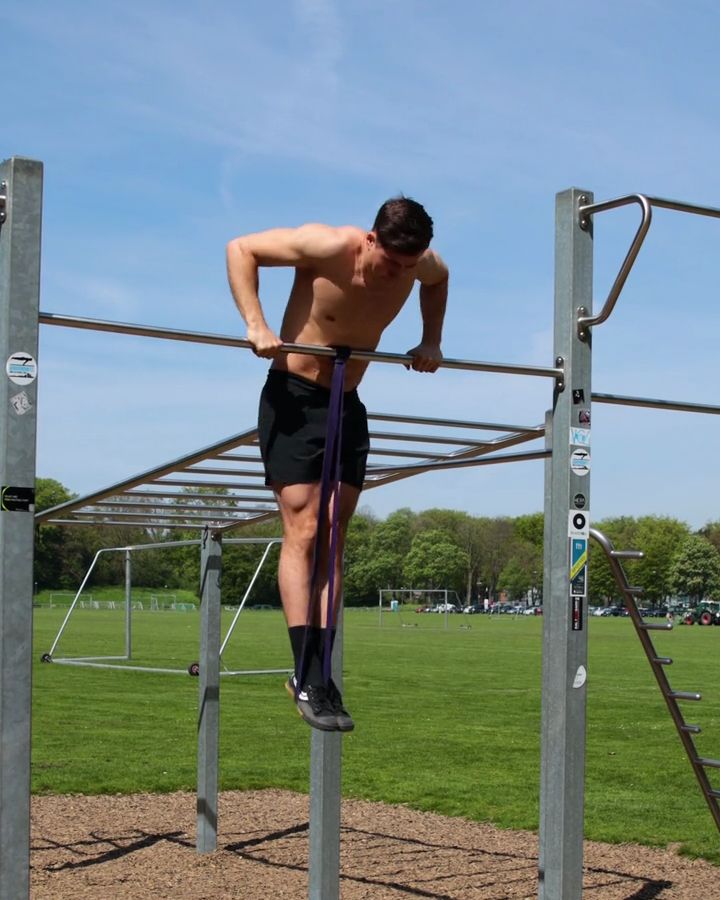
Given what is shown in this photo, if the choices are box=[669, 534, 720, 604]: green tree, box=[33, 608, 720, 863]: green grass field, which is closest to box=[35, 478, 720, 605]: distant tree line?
box=[669, 534, 720, 604]: green tree

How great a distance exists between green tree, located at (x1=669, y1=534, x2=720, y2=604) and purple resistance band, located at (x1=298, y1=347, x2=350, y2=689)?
10709 cm

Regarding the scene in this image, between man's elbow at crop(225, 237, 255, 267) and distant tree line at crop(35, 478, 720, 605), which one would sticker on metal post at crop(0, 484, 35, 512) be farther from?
distant tree line at crop(35, 478, 720, 605)

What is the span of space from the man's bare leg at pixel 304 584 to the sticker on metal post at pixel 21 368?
95 centimetres

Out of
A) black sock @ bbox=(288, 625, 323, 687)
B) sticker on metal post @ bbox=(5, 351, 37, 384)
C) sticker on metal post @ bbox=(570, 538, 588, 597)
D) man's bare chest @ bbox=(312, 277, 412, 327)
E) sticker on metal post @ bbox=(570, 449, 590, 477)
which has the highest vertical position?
man's bare chest @ bbox=(312, 277, 412, 327)

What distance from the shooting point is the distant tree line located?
96.6 metres

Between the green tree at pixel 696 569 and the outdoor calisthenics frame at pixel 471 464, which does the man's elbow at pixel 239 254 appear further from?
the green tree at pixel 696 569

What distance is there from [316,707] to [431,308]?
58.7 inches

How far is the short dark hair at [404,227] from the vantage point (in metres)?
3.88

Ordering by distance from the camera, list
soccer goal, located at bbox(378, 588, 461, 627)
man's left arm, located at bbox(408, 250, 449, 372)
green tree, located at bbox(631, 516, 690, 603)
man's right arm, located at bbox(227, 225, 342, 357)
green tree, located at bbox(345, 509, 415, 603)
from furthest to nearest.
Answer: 1. green tree, located at bbox(345, 509, 415, 603)
2. soccer goal, located at bbox(378, 588, 461, 627)
3. green tree, located at bbox(631, 516, 690, 603)
4. man's left arm, located at bbox(408, 250, 449, 372)
5. man's right arm, located at bbox(227, 225, 342, 357)

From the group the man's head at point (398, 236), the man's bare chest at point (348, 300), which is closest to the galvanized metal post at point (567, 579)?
the man's bare chest at point (348, 300)

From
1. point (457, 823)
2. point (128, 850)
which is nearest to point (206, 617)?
point (128, 850)

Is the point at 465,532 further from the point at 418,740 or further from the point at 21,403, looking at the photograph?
the point at 21,403

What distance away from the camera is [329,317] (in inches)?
163

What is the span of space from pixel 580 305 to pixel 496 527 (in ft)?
388
